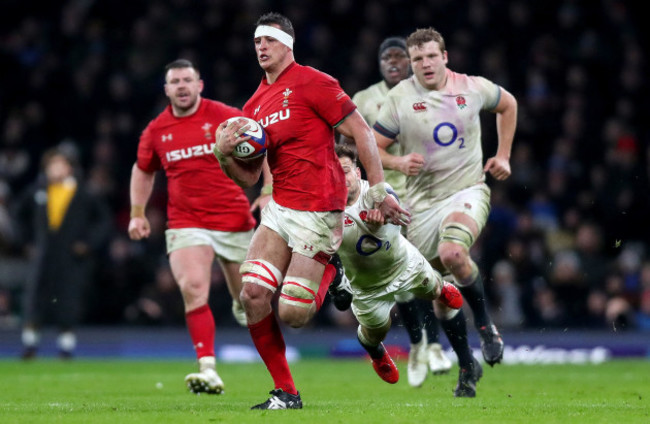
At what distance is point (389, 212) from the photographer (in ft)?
25.9

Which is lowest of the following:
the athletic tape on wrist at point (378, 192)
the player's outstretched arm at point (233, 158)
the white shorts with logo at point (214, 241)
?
the white shorts with logo at point (214, 241)

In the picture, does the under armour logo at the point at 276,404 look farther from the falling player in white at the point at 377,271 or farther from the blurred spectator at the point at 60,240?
the blurred spectator at the point at 60,240

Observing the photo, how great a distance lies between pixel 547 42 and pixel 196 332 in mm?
13000

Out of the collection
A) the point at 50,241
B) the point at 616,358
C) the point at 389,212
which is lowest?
the point at 616,358

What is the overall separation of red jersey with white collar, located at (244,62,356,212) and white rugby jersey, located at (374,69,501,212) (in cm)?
209

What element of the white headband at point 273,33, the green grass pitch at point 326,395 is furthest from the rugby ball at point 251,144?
the green grass pitch at point 326,395

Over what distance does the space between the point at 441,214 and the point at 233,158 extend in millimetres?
2715

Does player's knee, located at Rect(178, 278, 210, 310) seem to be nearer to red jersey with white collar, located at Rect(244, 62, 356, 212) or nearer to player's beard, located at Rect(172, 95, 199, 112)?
player's beard, located at Rect(172, 95, 199, 112)

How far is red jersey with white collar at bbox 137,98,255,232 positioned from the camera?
35.3 feet

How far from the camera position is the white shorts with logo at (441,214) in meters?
10.1

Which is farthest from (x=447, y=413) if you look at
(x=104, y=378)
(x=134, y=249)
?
(x=134, y=249)

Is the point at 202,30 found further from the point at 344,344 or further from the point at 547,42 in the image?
the point at 344,344

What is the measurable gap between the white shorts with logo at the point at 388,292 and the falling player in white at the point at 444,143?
849mm

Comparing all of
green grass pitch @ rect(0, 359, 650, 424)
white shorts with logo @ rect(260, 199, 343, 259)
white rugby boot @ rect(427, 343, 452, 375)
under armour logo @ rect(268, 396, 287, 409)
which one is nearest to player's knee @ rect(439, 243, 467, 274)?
green grass pitch @ rect(0, 359, 650, 424)
